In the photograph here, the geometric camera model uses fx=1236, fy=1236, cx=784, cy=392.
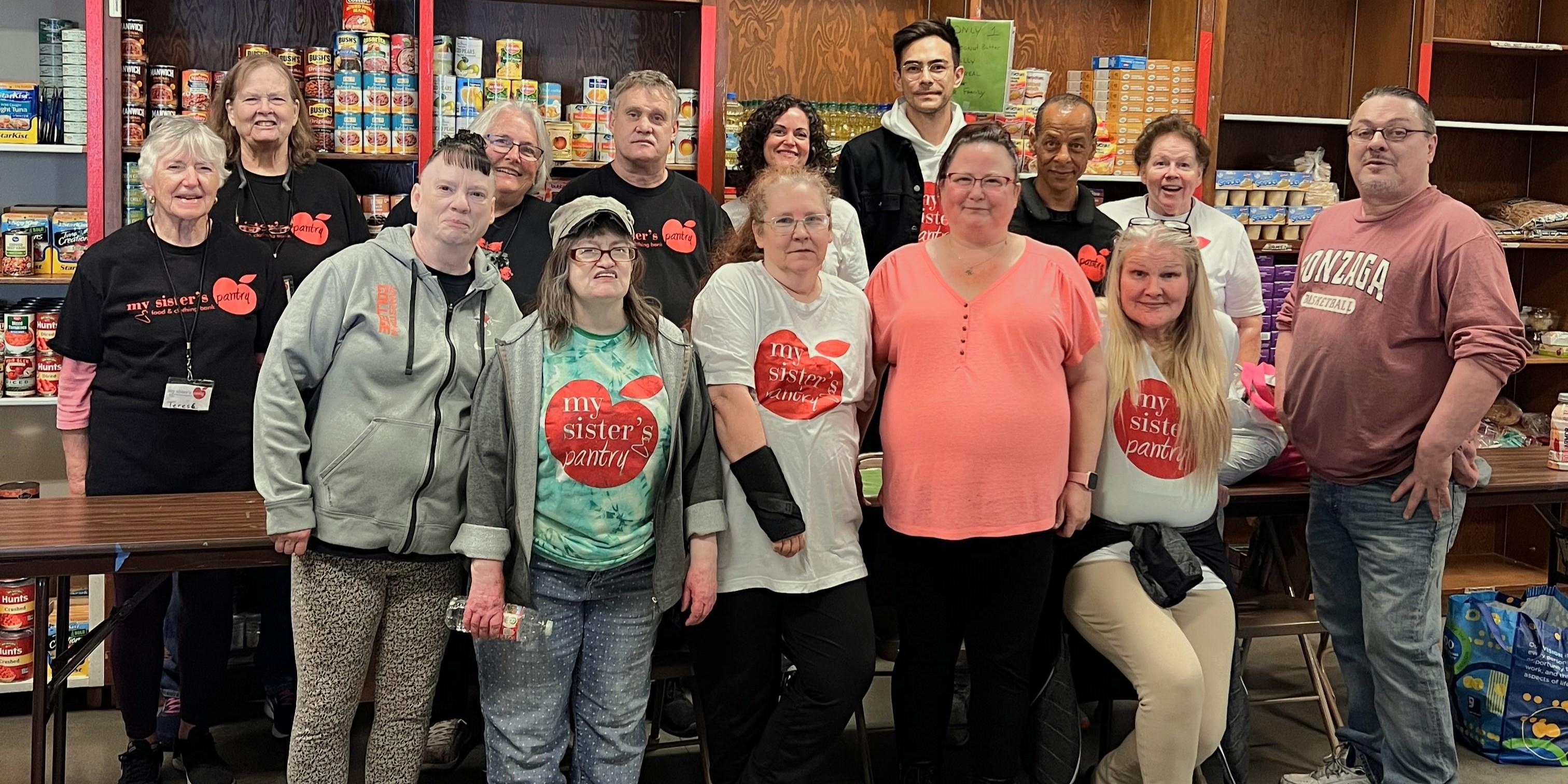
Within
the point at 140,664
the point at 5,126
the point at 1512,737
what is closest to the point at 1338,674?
the point at 1512,737

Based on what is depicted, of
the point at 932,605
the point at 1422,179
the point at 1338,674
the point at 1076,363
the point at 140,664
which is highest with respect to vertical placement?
the point at 1422,179

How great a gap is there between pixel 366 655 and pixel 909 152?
6.79ft

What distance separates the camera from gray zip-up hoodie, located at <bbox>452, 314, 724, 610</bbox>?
2424 mm

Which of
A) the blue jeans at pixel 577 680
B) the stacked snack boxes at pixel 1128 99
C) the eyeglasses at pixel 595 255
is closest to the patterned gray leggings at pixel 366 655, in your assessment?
the blue jeans at pixel 577 680

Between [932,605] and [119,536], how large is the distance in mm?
1726

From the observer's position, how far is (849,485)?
8.60 feet

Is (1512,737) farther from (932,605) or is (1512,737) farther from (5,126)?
(5,126)

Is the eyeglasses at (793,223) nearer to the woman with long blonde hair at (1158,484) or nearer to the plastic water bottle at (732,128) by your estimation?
the woman with long blonde hair at (1158,484)

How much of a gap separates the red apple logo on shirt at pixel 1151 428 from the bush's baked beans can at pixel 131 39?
317 cm

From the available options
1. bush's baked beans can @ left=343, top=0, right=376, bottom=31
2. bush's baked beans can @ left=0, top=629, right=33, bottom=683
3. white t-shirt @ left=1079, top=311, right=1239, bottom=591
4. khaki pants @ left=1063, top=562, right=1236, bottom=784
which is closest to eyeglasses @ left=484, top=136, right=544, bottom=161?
bush's baked beans can @ left=343, top=0, right=376, bottom=31

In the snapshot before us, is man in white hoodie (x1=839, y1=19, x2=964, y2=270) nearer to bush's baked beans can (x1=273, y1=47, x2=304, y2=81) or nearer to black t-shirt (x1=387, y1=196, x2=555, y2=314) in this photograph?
black t-shirt (x1=387, y1=196, x2=555, y2=314)

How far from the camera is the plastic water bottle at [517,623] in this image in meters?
2.43

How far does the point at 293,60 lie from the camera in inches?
159

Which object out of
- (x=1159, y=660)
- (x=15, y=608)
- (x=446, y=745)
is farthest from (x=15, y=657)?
(x=1159, y=660)
